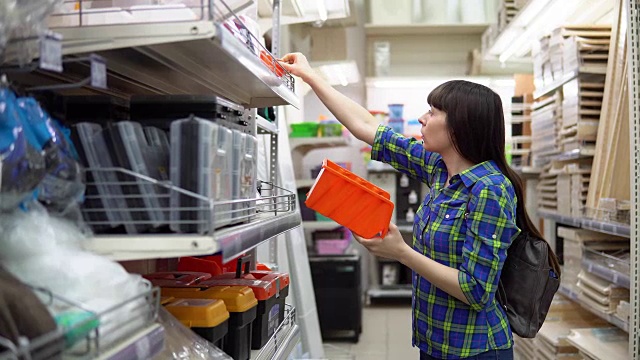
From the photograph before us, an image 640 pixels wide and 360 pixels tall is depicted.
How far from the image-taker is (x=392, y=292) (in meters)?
6.58

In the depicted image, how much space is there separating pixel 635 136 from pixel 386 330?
3.33 metres

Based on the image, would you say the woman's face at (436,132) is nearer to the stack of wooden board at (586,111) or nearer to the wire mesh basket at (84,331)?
the wire mesh basket at (84,331)

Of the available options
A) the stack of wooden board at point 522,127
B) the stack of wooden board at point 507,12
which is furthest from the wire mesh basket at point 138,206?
the stack of wooden board at point 507,12

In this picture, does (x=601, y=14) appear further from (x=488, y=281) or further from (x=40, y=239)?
(x=40, y=239)

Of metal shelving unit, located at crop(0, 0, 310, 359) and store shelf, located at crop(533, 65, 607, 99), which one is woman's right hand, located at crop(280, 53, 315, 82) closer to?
metal shelving unit, located at crop(0, 0, 310, 359)

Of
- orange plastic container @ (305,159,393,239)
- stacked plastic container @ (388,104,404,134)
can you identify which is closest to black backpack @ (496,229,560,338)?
orange plastic container @ (305,159,393,239)

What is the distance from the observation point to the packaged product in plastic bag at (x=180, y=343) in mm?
1316

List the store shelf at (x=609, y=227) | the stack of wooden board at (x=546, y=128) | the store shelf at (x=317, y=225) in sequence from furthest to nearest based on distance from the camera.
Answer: the store shelf at (x=317, y=225) → the stack of wooden board at (x=546, y=128) → the store shelf at (x=609, y=227)

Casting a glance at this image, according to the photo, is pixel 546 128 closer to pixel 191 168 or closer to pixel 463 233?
pixel 463 233

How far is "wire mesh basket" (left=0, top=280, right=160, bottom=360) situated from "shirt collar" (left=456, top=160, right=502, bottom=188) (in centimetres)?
116

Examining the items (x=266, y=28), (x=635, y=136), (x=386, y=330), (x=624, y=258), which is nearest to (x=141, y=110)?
(x=635, y=136)

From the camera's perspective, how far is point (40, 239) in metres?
1.08

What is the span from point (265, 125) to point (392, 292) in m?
4.38

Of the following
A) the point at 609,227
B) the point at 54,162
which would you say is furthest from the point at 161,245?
the point at 609,227
